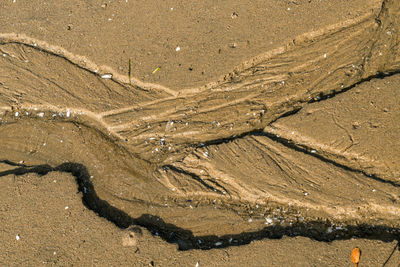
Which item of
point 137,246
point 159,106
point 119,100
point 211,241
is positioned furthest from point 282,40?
point 137,246

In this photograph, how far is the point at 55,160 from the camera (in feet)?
12.0

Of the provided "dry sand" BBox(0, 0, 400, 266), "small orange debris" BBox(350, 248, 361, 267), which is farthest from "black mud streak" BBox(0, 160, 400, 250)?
"small orange debris" BBox(350, 248, 361, 267)

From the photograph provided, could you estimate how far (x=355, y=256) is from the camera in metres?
2.73

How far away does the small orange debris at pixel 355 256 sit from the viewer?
2711 millimetres

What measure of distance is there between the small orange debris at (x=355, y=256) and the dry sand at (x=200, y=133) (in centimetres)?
5

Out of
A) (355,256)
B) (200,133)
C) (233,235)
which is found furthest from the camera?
(200,133)

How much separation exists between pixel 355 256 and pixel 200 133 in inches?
73.6

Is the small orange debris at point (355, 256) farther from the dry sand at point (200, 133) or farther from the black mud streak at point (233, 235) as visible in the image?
the black mud streak at point (233, 235)

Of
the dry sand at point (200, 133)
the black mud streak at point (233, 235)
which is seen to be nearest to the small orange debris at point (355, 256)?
the dry sand at point (200, 133)

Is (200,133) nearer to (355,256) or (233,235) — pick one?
(233,235)

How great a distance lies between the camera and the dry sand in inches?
119

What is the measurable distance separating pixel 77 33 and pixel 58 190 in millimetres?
2037

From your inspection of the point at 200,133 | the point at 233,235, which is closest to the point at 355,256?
the point at 233,235

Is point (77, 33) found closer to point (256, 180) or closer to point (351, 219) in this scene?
point (256, 180)
